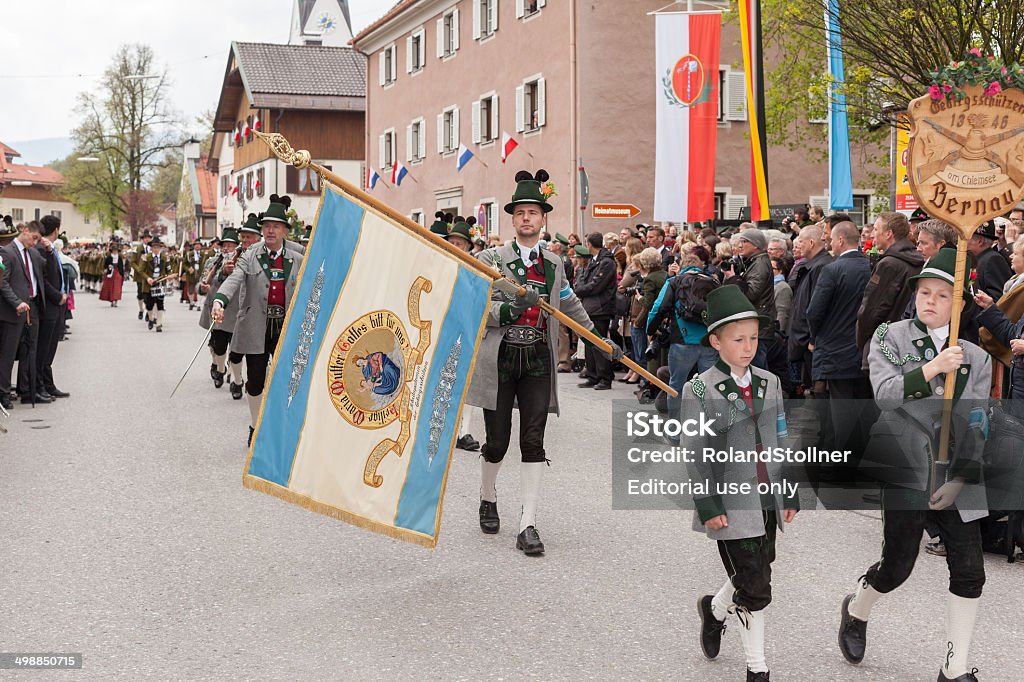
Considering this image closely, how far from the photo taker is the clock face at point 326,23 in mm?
99812

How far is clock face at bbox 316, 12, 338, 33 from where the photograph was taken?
327ft

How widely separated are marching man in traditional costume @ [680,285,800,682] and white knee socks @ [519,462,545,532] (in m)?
2.19

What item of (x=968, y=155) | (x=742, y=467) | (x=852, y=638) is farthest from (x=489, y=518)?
(x=968, y=155)

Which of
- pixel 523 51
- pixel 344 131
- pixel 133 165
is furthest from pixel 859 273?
pixel 133 165

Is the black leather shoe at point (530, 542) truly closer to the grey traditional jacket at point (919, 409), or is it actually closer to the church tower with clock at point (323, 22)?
the grey traditional jacket at point (919, 409)

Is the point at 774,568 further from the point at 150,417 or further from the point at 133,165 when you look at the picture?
the point at 133,165

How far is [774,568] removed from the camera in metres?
6.42

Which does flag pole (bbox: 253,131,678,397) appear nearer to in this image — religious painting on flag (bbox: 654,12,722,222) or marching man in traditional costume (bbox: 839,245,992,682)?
marching man in traditional costume (bbox: 839,245,992,682)

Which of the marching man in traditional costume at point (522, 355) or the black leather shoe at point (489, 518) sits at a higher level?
the marching man in traditional costume at point (522, 355)

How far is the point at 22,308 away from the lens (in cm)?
1241

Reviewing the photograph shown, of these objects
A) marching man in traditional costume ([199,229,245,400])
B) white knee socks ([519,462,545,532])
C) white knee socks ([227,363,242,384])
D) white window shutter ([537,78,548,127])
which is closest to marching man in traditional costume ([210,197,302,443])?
marching man in traditional costume ([199,229,245,400])

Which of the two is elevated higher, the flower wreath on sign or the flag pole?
the flower wreath on sign

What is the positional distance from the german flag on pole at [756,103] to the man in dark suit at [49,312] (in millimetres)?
8889

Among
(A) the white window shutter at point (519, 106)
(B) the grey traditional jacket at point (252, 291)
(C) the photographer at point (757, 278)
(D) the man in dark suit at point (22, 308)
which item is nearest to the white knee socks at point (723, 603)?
(C) the photographer at point (757, 278)
